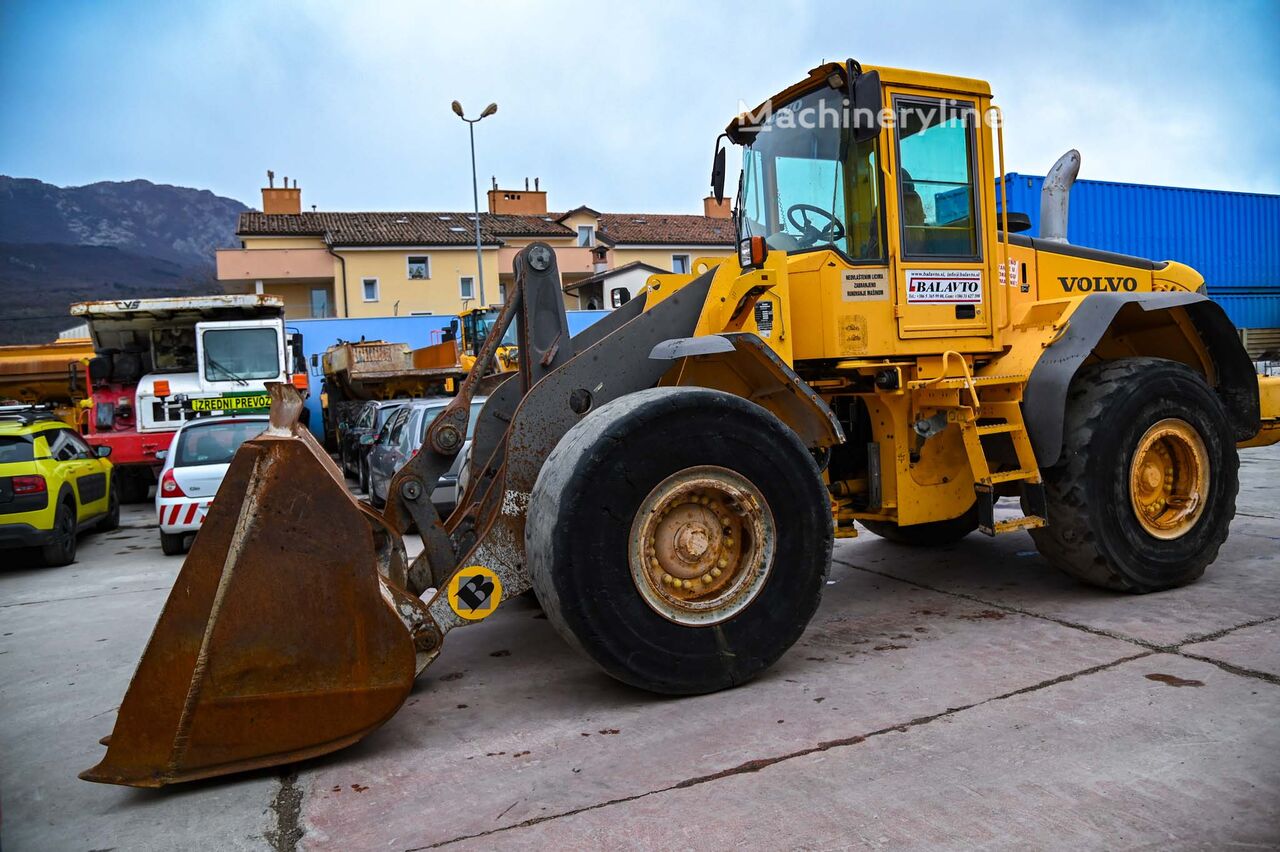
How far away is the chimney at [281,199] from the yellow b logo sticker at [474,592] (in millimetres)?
53364

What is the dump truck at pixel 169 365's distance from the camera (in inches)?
583

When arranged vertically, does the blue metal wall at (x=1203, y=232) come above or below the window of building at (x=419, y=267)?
below

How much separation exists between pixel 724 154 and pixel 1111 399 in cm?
287

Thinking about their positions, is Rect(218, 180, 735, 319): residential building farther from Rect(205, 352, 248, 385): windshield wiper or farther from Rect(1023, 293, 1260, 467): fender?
Rect(1023, 293, 1260, 467): fender

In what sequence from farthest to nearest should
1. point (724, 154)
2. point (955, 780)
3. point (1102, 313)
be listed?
point (724, 154) → point (1102, 313) → point (955, 780)

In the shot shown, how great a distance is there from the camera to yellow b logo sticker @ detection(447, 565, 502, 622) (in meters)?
4.36

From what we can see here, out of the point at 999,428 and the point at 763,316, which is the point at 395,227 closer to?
the point at 763,316

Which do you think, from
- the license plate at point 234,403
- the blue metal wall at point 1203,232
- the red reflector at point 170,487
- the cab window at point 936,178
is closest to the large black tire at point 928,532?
the cab window at point 936,178

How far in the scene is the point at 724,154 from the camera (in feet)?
21.0

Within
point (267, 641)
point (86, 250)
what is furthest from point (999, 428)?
point (86, 250)

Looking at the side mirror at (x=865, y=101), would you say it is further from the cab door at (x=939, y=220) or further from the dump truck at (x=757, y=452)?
the cab door at (x=939, y=220)

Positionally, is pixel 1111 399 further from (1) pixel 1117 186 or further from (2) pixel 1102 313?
(1) pixel 1117 186

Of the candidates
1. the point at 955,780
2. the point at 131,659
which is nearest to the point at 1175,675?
the point at 955,780

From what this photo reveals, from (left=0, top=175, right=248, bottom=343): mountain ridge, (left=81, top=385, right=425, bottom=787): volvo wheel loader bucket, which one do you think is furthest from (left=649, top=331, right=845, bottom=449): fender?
(left=0, top=175, right=248, bottom=343): mountain ridge
